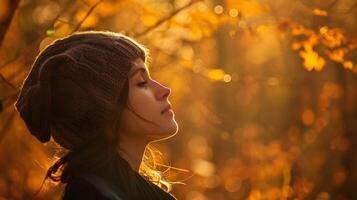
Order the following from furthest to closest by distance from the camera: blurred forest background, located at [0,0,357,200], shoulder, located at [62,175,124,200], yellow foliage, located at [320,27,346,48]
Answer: blurred forest background, located at [0,0,357,200] → yellow foliage, located at [320,27,346,48] → shoulder, located at [62,175,124,200]

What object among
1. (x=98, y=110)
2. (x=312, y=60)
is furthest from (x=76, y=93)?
(x=312, y=60)

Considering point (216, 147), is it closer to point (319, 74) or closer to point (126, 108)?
point (319, 74)

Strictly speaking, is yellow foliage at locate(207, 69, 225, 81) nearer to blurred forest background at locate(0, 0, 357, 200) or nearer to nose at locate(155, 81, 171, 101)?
blurred forest background at locate(0, 0, 357, 200)

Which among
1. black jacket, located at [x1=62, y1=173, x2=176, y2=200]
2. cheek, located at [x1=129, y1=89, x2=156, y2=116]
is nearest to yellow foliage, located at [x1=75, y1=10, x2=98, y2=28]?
cheek, located at [x1=129, y1=89, x2=156, y2=116]

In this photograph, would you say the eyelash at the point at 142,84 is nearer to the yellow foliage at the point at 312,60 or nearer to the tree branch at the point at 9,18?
Result: the tree branch at the point at 9,18

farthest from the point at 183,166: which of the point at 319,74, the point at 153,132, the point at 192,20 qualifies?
the point at 153,132

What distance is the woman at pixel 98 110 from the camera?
280 centimetres

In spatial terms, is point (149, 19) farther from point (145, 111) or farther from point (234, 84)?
point (234, 84)

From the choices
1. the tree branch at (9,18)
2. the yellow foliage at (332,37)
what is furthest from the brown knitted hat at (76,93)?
the yellow foliage at (332,37)

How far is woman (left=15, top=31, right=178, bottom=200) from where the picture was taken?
280 centimetres

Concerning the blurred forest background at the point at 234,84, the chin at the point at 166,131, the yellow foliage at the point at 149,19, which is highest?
the chin at the point at 166,131

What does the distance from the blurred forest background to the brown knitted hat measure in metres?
0.37

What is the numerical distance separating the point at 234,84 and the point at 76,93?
1283cm

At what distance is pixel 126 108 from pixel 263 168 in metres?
11.3
